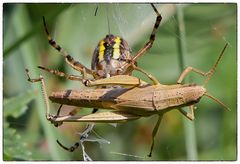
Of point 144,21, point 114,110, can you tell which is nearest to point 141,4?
point 144,21

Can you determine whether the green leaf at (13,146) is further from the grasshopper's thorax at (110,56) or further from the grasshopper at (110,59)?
the grasshopper's thorax at (110,56)

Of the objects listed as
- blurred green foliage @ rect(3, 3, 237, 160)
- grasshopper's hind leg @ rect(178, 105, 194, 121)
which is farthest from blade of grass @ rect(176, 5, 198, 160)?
grasshopper's hind leg @ rect(178, 105, 194, 121)

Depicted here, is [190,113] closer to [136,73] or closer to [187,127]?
[187,127]

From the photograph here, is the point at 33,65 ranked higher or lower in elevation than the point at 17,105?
higher

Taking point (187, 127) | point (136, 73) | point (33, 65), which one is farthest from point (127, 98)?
point (136, 73)

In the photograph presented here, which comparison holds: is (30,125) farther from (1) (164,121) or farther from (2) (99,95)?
(2) (99,95)

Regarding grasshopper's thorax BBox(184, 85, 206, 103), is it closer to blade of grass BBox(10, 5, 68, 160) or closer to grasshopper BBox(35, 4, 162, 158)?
grasshopper BBox(35, 4, 162, 158)

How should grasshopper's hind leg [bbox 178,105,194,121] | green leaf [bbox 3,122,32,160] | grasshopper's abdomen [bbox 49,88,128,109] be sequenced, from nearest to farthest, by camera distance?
grasshopper's abdomen [bbox 49,88,128,109], grasshopper's hind leg [bbox 178,105,194,121], green leaf [bbox 3,122,32,160]

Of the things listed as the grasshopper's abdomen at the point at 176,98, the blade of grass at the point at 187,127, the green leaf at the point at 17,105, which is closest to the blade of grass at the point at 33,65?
the green leaf at the point at 17,105
